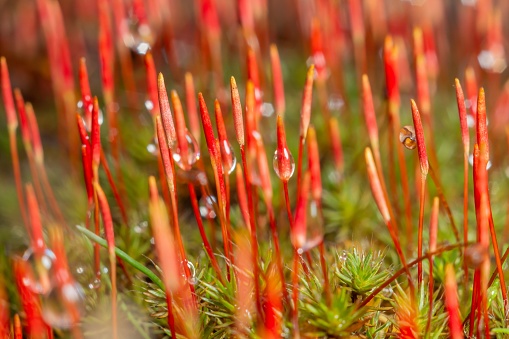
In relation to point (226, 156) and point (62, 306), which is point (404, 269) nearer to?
point (226, 156)

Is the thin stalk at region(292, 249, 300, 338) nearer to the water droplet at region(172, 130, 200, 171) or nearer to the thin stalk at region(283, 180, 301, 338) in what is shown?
the thin stalk at region(283, 180, 301, 338)

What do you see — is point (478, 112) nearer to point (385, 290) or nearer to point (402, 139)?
point (402, 139)

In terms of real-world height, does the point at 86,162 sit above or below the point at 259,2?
below

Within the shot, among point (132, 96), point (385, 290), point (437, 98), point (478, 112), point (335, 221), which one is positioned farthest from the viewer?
point (437, 98)

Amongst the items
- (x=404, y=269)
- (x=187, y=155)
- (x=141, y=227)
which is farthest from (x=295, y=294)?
(x=141, y=227)

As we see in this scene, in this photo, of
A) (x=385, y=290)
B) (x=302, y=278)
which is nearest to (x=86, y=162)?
(x=302, y=278)

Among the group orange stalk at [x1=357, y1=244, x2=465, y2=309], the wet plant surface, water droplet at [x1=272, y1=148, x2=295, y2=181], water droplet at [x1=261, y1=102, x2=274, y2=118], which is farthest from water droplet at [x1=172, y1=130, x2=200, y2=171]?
water droplet at [x1=261, y1=102, x2=274, y2=118]
